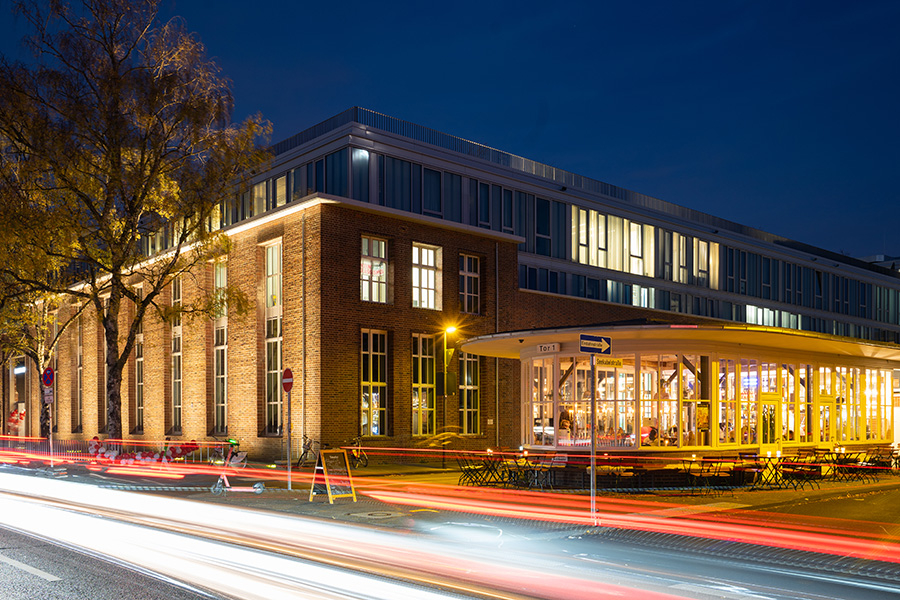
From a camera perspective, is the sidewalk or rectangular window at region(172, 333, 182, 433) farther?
rectangular window at region(172, 333, 182, 433)

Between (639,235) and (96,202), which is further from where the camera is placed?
(639,235)

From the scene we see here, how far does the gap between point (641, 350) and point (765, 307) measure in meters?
37.3

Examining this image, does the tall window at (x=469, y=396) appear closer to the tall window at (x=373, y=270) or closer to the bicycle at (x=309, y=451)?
the tall window at (x=373, y=270)

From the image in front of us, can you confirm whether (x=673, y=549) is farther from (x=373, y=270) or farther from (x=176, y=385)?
(x=176, y=385)

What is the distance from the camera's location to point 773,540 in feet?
41.2

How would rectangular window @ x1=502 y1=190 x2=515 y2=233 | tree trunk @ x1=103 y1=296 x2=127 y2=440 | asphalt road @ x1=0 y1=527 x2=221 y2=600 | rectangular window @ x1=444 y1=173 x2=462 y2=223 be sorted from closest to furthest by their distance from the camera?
asphalt road @ x1=0 y1=527 x2=221 y2=600 → tree trunk @ x1=103 y1=296 x2=127 y2=440 → rectangular window @ x1=444 y1=173 x2=462 y2=223 → rectangular window @ x1=502 y1=190 x2=515 y2=233

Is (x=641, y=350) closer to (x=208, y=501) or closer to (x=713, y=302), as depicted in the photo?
(x=208, y=501)

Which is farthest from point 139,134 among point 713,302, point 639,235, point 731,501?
point 713,302

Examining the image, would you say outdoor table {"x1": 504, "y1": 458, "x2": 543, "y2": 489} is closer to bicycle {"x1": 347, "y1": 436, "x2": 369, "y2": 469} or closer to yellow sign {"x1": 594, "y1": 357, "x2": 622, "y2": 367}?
yellow sign {"x1": 594, "y1": 357, "x2": 622, "y2": 367}

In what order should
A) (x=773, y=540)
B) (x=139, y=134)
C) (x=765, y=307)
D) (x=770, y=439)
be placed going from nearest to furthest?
(x=773, y=540)
(x=770, y=439)
(x=139, y=134)
(x=765, y=307)

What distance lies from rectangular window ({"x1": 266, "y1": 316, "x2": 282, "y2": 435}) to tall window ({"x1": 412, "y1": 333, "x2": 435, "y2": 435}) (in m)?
5.29

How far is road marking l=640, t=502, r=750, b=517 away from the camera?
15438 mm

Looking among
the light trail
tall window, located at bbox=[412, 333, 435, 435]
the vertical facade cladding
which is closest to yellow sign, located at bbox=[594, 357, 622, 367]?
the vertical facade cladding

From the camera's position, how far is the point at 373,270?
1264 inches
